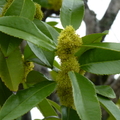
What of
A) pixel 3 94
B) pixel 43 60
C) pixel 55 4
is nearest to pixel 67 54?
pixel 43 60

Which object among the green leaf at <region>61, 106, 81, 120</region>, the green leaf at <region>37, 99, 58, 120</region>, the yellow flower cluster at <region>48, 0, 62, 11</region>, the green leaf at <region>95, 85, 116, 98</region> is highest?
the yellow flower cluster at <region>48, 0, 62, 11</region>

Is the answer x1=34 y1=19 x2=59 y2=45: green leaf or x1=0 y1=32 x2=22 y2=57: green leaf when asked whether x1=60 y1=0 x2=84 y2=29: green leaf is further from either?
x1=0 y1=32 x2=22 y2=57: green leaf

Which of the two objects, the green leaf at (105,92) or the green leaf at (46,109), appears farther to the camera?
the green leaf at (46,109)

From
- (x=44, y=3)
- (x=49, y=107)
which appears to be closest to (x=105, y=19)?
(x=44, y=3)

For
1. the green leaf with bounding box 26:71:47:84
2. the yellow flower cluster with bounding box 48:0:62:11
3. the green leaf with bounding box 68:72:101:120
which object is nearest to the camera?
the green leaf with bounding box 68:72:101:120

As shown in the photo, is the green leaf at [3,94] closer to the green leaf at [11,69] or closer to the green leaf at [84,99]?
the green leaf at [11,69]

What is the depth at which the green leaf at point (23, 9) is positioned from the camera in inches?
23.5

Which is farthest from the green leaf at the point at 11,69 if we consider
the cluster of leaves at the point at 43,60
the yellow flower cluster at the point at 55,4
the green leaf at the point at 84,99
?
the yellow flower cluster at the point at 55,4

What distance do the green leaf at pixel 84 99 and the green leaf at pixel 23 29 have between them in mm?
93

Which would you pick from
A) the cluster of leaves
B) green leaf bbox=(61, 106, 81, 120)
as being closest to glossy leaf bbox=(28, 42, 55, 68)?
the cluster of leaves

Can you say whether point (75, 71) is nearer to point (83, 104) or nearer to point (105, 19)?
point (83, 104)

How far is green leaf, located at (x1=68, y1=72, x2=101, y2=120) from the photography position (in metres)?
0.51

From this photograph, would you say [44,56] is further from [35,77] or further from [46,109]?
[46,109]

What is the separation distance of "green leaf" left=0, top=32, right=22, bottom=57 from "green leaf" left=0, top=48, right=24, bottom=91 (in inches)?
1.5
